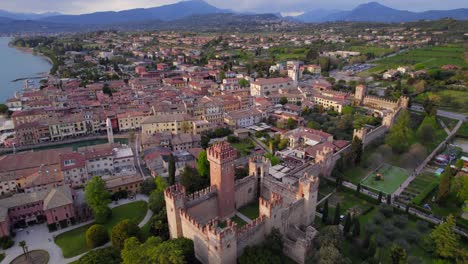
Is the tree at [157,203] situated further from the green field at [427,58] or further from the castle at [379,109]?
the green field at [427,58]

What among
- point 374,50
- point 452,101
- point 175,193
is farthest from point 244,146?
point 374,50

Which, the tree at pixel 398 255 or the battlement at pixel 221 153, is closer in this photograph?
the tree at pixel 398 255

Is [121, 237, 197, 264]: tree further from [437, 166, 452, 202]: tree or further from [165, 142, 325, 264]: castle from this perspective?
[437, 166, 452, 202]: tree

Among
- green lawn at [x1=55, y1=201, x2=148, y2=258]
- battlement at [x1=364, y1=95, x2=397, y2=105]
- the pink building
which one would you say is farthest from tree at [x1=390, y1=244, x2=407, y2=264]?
battlement at [x1=364, y1=95, x2=397, y2=105]

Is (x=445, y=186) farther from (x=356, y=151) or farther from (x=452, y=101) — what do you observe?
(x=452, y=101)

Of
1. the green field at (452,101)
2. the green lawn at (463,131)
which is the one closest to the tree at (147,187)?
the green lawn at (463,131)
